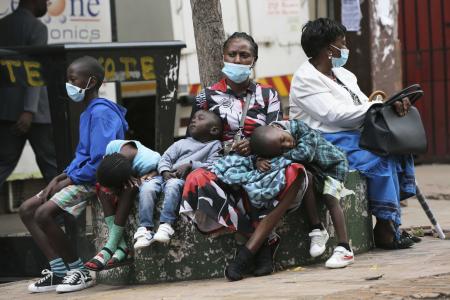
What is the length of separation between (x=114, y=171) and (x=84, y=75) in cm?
74

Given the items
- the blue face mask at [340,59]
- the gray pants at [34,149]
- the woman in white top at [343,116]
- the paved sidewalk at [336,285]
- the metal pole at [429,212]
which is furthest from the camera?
the gray pants at [34,149]

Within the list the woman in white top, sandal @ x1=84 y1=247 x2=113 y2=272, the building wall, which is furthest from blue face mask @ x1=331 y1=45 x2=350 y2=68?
the building wall

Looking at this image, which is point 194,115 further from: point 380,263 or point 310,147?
point 380,263

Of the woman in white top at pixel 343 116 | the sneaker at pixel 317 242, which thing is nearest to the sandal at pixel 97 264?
the sneaker at pixel 317 242

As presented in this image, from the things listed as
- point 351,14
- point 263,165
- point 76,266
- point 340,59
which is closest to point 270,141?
point 263,165

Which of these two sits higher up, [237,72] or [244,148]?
[237,72]

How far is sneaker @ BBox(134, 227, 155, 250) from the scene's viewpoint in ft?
19.2

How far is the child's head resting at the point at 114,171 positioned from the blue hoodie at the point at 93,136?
0.22m

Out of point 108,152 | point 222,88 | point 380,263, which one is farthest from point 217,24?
point 380,263

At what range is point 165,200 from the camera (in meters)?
5.90

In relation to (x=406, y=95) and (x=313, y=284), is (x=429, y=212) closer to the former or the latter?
(x=406, y=95)

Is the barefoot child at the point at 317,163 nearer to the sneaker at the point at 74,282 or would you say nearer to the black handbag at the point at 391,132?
the black handbag at the point at 391,132

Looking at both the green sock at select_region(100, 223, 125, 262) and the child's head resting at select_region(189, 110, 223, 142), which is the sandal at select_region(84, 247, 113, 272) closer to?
the green sock at select_region(100, 223, 125, 262)

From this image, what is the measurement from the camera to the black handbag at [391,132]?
637 cm
